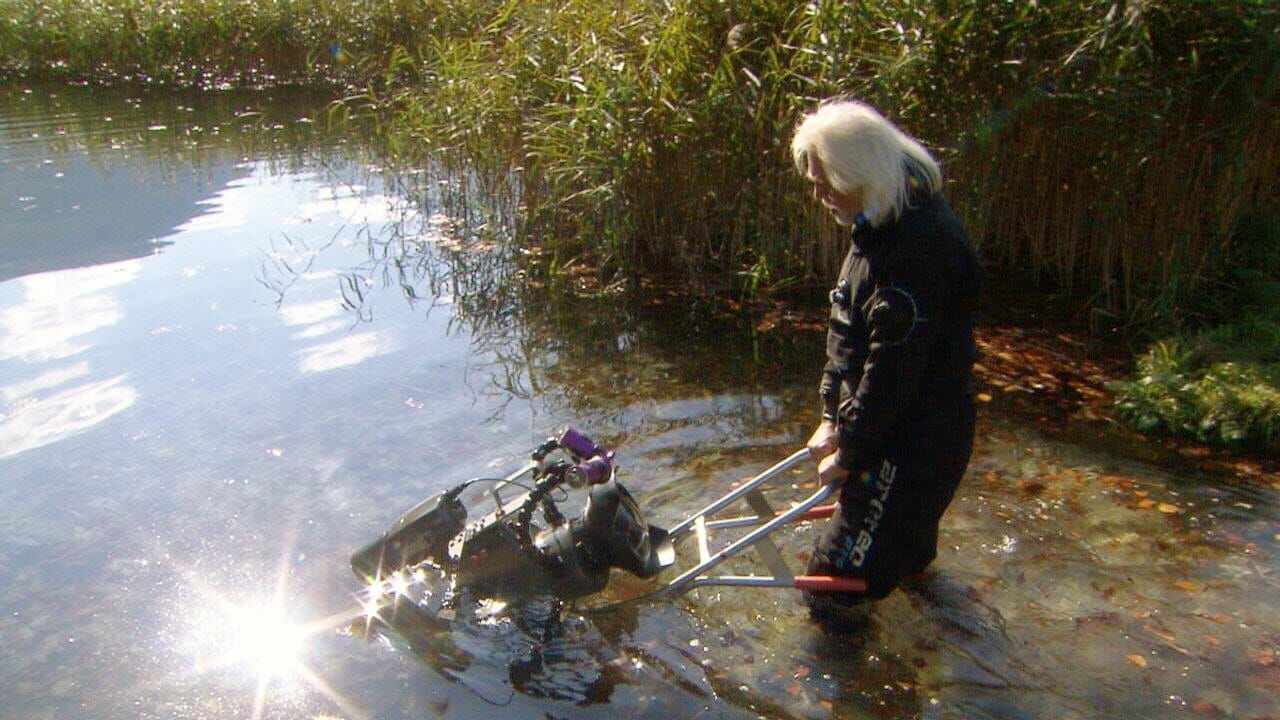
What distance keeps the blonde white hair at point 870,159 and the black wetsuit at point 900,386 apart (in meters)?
0.06

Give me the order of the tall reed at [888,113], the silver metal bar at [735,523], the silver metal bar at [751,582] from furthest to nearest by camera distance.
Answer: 1. the tall reed at [888,113]
2. the silver metal bar at [735,523]
3. the silver metal bar at [751,582]

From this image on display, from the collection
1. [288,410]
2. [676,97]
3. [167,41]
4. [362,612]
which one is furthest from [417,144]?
[167,41]

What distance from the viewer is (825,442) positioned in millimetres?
4082

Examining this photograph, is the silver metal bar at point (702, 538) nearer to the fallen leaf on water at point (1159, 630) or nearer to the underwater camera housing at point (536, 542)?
the underwater camera housing at point (536, 542)

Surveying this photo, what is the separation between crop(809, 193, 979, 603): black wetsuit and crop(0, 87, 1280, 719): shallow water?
59 centimetres

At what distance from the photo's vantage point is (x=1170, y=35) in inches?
265

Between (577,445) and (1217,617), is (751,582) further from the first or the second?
(1217,617)

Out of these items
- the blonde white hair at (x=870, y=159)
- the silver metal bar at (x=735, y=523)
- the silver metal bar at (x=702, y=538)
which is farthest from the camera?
the silver metal bar at (x=735, y=523)

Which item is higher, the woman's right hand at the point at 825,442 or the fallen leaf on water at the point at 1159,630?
the woman's right hand at the point at 825,442

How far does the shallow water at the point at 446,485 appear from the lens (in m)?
4.18

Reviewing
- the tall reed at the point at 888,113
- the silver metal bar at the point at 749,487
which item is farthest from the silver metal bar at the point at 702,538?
the tall reed at the point at 888,113

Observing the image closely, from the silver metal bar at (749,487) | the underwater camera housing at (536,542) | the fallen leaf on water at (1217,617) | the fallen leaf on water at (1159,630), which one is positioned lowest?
the fallen leaf on water at (1159,630)

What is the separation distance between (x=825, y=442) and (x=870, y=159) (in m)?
1.16

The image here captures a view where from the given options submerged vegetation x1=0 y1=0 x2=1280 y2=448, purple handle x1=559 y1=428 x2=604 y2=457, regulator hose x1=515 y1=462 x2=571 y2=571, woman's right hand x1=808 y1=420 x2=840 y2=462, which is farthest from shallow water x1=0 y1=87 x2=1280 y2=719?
purple handle x1=559 y1=428 x2=604 y2=457
